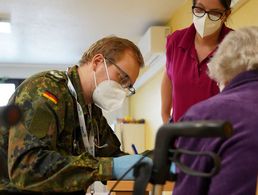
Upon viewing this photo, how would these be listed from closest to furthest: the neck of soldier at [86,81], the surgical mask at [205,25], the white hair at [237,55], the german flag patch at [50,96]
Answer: the white hair at [237,55] → the german flag patch at [50,96] → the neck of soldier at [86,81] → the surgical mask at [205,25]

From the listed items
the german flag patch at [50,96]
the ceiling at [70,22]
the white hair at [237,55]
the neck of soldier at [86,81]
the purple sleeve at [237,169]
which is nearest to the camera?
the purple sleeve at [237,169]

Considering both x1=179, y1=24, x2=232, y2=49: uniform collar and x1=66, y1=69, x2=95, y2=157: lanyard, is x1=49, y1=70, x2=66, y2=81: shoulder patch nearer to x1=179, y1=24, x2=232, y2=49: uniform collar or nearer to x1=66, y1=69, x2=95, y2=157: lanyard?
x1=66, y1=69, x2=95, y2=157: lanyard

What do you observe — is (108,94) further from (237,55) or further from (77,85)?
(237,55)

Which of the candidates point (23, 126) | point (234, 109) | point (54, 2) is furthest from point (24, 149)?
point (54, 2)

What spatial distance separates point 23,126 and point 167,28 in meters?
3.31

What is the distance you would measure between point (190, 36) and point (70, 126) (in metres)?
0.84

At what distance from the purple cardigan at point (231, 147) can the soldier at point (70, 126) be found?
19cm

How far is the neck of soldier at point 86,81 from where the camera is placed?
1398 mm

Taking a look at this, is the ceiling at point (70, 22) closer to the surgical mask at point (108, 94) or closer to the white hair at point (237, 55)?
the surgical mask at point (108, 94)

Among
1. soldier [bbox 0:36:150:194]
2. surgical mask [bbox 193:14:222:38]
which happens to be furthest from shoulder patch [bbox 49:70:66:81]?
surgical mask [bbox 193:14:222:38]

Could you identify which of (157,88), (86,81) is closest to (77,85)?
(86,81)

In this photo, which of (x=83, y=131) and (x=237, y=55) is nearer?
(x=237, y=55)

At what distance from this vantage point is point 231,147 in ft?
2.95

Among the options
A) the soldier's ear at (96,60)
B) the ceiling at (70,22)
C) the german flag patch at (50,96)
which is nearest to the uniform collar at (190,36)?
the soldier's ear at (96,60)
